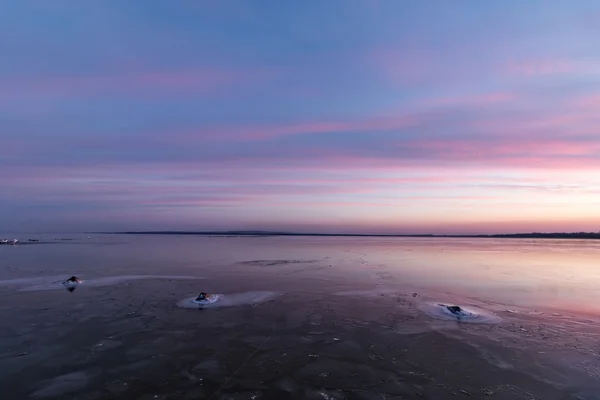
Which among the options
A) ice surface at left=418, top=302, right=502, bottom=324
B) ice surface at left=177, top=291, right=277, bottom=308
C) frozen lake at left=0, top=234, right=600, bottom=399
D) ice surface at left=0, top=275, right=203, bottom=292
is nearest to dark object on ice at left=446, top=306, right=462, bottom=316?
ice surface at left=418, top=302, right=502, bottom=324

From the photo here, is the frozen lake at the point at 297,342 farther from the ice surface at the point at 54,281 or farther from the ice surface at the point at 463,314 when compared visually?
the ice surface at the point at 54,281

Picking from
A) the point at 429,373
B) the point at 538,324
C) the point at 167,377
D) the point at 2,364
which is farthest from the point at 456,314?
the point at 2,364

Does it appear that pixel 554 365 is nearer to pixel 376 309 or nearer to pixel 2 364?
pixel 376 309


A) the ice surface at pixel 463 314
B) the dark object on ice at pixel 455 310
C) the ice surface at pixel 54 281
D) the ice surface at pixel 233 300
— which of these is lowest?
the ice surface at pixel 54 281

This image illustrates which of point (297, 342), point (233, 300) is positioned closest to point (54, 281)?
point (233, 300)

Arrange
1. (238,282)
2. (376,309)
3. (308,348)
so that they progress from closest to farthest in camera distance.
A: (308,348), (376,309), (238,282)

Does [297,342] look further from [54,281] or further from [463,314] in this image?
[54,281]

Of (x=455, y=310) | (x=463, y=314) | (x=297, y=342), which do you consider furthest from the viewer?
(x=455, y=310)

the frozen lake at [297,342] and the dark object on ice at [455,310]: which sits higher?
the dark object on ice at [455,310]

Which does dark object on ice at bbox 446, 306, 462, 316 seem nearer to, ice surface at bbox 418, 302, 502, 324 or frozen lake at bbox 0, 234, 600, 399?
ice surface at bbox 418, 302, 502, 324

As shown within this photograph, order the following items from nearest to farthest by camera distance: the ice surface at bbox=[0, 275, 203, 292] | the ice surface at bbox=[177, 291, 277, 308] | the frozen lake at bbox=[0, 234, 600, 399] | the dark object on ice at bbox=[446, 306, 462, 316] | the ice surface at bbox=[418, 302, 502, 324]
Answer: the frozen lake at bbox=[0, 234, 600, 399] → the ice surface at bbox=[418, 302, 502, 324] → the dark object on ice at bbox=[446, 306, 462, 316] → the ice surface at bbox=[177, 291, 277, 308] → the ice surface at bbox=[0, 275, 203, 292]

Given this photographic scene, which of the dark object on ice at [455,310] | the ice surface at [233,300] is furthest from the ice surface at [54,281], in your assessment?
the dark object on ice at [455,310]
